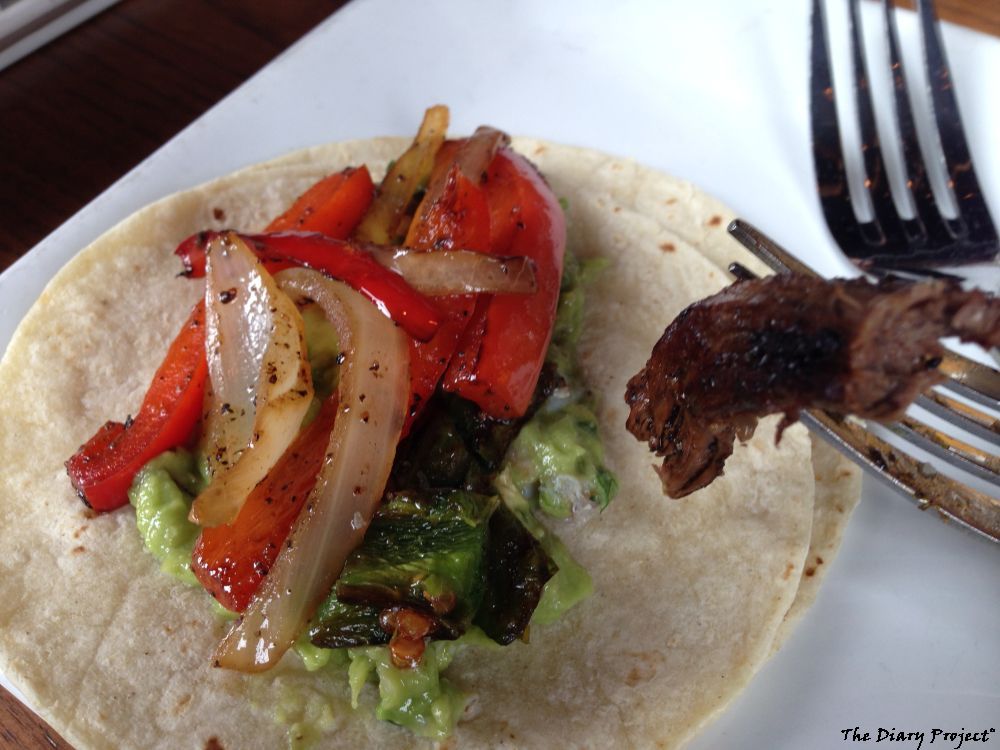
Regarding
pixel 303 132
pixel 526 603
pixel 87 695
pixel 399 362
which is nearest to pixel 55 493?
pixel 87 695

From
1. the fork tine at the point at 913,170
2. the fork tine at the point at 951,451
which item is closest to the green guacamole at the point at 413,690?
the fork tine at the point at 951,451

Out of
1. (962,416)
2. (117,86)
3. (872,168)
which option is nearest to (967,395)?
(962,416)

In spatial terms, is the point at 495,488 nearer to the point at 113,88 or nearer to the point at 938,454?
the point at 938,454

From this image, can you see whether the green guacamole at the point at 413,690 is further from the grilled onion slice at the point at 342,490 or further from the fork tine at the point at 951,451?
the fork tine at the point at 951,451

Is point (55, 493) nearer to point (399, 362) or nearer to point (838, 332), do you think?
point (399, 362)

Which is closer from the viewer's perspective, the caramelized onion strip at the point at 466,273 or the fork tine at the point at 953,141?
the caramelized onion strip at the point at 466,273

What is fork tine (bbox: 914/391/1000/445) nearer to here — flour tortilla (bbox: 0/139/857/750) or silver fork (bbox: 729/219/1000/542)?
silver fork (bbox: 729/219/1000/542)
